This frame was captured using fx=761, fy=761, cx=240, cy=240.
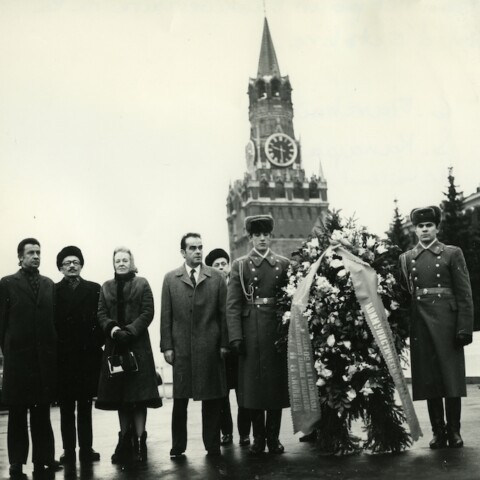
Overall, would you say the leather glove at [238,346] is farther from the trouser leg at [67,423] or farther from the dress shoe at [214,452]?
the trouser leg at [67,423]

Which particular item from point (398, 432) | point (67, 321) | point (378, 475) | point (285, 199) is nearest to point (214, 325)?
point (67, 321)

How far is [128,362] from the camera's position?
6.96m

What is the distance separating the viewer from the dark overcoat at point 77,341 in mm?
7219

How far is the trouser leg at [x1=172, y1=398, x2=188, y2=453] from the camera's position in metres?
6.93

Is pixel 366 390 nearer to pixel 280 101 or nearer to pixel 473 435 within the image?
pixel 473 435

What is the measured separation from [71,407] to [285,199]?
102 meters

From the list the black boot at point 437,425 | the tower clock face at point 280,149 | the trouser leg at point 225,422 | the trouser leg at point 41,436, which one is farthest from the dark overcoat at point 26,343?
the tower clock face at point 280,149

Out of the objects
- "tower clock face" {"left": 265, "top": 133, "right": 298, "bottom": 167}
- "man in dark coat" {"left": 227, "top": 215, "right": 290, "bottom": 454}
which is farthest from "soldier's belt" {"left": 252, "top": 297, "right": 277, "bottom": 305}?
"tower clock face" {"left": 265, "top": 133, "right": 298, "bottom": 167}

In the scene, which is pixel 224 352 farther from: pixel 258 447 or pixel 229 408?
pixel 229 408

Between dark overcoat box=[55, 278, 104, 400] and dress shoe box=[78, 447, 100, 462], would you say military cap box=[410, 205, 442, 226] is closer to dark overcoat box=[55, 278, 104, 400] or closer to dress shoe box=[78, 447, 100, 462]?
dark overcoat box=[55, 278, 104, 400]

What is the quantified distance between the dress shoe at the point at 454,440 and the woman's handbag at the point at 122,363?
284 centimetres

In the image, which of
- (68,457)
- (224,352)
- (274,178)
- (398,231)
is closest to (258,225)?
(224,352)

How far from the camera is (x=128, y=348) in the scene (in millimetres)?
7051

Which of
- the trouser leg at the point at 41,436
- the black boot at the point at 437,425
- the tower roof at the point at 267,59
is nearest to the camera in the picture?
the black boot at the point at 437,425
